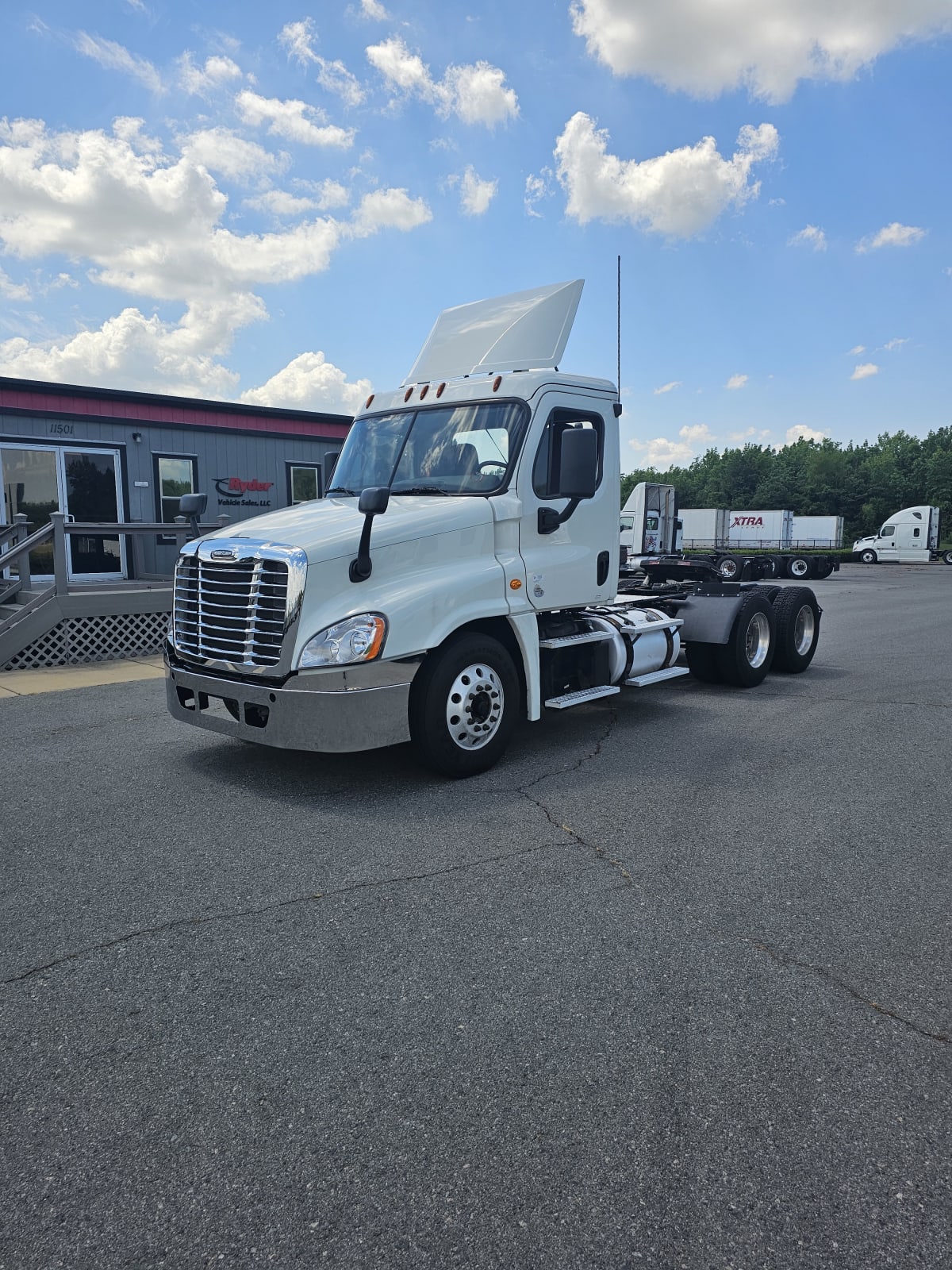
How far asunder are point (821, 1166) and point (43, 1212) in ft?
6.60

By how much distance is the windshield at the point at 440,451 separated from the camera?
6.26 metres

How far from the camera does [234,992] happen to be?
3.18m

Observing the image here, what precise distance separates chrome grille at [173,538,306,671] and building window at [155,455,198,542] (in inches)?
440

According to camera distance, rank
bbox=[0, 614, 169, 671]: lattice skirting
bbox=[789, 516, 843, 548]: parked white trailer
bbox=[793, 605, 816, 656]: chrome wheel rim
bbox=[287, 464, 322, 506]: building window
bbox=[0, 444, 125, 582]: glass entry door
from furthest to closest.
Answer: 1. bbox=[789, 516, 843, 548]: parked white trailer
2. bbox=[287, 464, 322, 506]: building window
3. bbox=[0, 444, 125, 582]: glass entry door
4. bbox=[0, 614, 169, 671]: lattice skirting
5. bbox=[793, 605, 816, 656]: chrome wheel rim

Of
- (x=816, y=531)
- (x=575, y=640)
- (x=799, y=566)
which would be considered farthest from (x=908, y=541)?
(x=575, y=640)

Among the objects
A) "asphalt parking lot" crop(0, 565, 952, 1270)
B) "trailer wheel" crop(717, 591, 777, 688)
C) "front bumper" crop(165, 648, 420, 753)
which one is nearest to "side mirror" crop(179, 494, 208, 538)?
"front bumper" crop(165, 648, 420, 753)

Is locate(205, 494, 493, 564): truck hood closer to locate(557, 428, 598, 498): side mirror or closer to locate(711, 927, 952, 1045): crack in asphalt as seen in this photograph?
locate(557, 428, 598, 498): side mirror

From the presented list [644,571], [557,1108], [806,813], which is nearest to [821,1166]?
[557,1108]

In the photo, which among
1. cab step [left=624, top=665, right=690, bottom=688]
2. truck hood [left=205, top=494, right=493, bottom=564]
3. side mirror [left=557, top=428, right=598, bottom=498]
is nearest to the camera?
truck hood [left=205, top=494, right=493, bottom=564]

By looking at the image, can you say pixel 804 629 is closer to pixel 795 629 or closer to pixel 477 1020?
pixel 795 629

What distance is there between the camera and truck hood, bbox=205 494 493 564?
5344 millimetres

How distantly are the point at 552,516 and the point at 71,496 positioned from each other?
12138 millimetres

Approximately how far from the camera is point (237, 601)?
5461mm

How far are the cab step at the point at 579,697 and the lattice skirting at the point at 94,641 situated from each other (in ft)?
19.2
